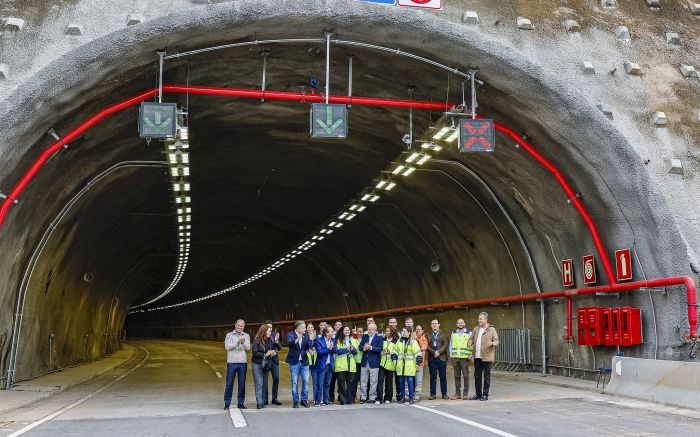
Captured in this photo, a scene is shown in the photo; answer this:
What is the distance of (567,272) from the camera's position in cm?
2047

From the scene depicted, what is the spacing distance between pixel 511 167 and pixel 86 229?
13531 millimetres

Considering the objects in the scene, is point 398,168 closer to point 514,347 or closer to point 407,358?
point 514,347

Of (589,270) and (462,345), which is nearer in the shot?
(462,345)

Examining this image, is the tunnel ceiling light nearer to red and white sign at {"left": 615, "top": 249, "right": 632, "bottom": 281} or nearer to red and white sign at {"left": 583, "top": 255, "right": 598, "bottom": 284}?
red and white sign at {"left": 583, "top": 255, "right": 598, "bottom": 284}

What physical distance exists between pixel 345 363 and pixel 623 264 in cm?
656

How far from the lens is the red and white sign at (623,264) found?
57.6 feet

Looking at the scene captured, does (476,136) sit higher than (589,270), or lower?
higher

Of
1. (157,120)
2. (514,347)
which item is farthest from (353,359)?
(514,347)

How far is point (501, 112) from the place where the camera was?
18078 millimetres

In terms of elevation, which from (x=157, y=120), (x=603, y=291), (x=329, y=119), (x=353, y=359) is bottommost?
(x=353, y=359)

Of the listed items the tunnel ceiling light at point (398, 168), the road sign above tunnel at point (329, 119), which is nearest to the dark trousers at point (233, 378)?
the road sign above tunnel at point (329, 119)

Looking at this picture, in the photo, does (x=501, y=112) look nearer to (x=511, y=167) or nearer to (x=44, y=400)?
(x=511, y=167)

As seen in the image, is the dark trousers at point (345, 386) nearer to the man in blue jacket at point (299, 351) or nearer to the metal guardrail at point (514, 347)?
the man in blue jacket at point (299, 351)

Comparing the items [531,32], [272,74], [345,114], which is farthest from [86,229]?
[531,32]
